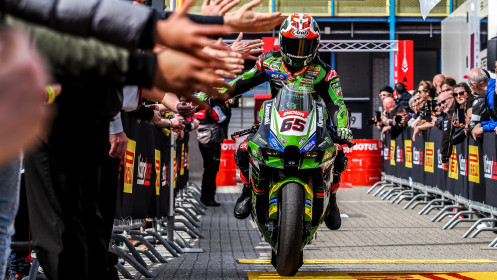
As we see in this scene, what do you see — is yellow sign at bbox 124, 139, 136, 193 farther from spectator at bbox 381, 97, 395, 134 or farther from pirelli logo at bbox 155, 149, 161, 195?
spectator at bbox 381, 97, 395, 134

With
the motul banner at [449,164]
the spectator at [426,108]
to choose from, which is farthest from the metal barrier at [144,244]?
the spectator at [426,108]

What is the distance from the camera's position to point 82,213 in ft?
12.7

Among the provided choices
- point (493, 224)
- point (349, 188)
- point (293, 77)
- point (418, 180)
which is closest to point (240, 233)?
point (493, 224)

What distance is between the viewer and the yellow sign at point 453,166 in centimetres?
1331

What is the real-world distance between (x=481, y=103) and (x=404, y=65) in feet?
38.1

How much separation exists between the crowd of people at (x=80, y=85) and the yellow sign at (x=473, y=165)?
24.1 ft

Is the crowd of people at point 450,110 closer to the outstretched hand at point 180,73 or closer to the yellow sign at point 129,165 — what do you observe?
the yellow sign at point 129,165

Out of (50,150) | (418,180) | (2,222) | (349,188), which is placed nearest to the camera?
(2,222)

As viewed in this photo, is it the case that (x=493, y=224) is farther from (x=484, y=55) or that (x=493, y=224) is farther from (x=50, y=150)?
(x=50, y=150)

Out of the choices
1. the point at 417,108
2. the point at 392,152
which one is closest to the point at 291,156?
the point at 417,108

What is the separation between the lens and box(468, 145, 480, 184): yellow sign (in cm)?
1188

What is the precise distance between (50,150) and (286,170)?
3233 mm

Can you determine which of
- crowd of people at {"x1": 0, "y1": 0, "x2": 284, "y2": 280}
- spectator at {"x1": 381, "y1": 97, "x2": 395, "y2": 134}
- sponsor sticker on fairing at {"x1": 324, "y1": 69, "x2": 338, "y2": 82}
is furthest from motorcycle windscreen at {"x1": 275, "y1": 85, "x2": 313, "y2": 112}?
spectator at {"x1": 381, "y1": 97, "x2": 395, "y2": 134}

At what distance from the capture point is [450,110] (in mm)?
13648
